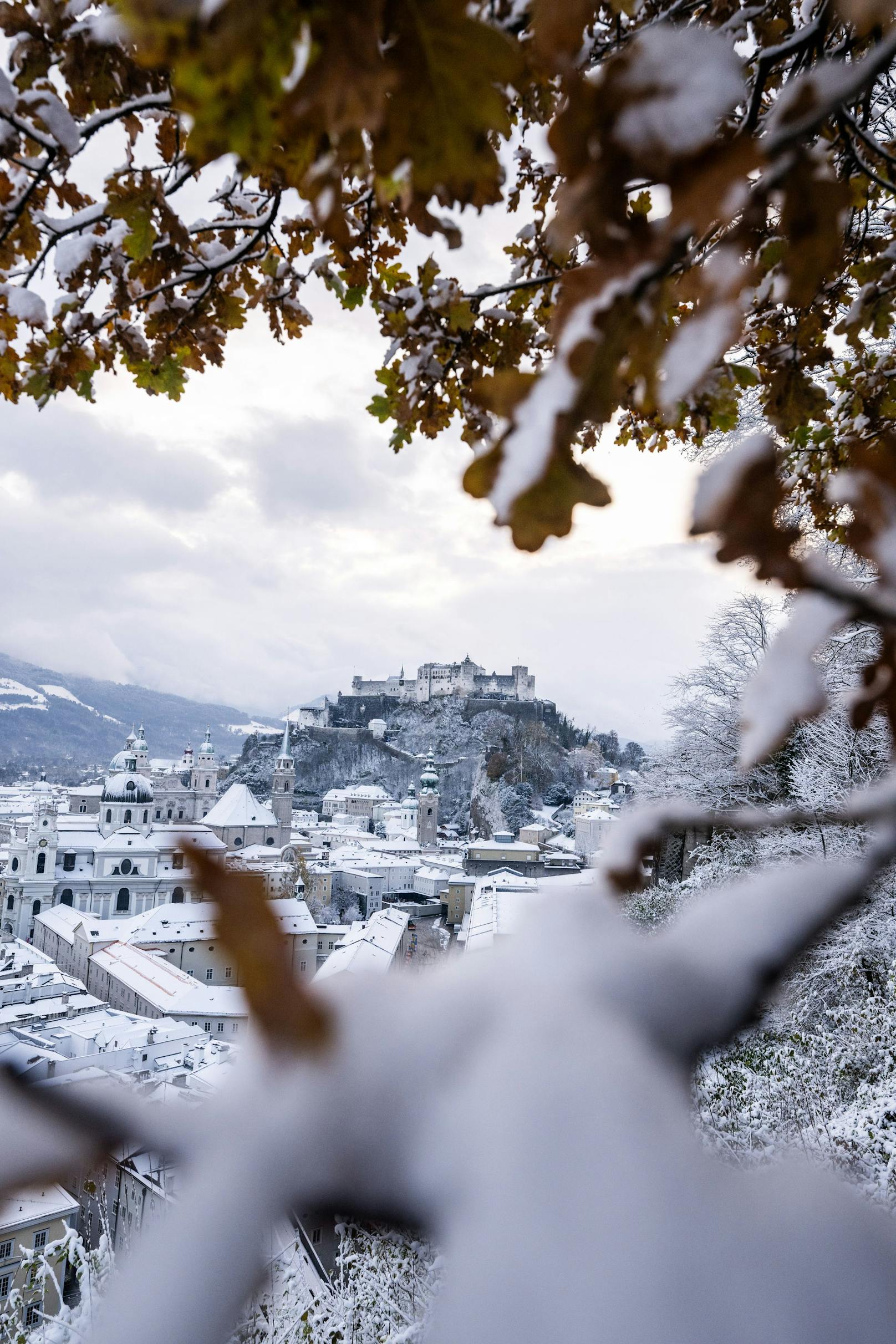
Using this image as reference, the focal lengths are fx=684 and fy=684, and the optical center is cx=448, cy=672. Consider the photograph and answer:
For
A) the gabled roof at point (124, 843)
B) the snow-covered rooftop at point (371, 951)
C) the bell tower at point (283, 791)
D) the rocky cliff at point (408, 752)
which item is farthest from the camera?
the rocky cliff at point (408, 752)

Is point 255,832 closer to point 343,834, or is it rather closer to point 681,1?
point 343,834

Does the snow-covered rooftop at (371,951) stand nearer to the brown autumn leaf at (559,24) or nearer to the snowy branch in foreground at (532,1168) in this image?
the snowy branch in foreground at (532,1168)

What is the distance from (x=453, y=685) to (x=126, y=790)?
1451 inches

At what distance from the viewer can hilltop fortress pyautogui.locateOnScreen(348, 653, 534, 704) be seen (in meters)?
63.8

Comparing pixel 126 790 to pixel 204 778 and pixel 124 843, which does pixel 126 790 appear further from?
pixel 204 778

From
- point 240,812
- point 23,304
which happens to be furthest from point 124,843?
point 23,304

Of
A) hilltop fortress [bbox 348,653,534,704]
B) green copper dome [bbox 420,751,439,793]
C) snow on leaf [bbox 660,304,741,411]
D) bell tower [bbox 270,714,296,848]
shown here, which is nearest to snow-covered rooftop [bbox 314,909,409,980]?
snow on leaf [bbox 660,304,741,411]

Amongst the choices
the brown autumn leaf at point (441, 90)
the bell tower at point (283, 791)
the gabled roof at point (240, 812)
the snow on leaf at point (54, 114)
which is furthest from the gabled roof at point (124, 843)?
the brown autumn leaf at point (441, 90)

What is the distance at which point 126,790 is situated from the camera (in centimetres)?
3381

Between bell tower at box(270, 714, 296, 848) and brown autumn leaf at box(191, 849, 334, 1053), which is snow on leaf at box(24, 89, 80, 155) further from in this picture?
bell tower at box(270, 714, 296, 848)

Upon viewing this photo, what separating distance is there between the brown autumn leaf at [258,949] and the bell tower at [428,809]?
39.3 meters

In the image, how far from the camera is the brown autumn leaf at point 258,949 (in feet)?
1.41

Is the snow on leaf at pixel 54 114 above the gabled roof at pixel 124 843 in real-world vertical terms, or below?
above

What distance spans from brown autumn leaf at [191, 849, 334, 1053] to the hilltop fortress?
6205 centimetres
